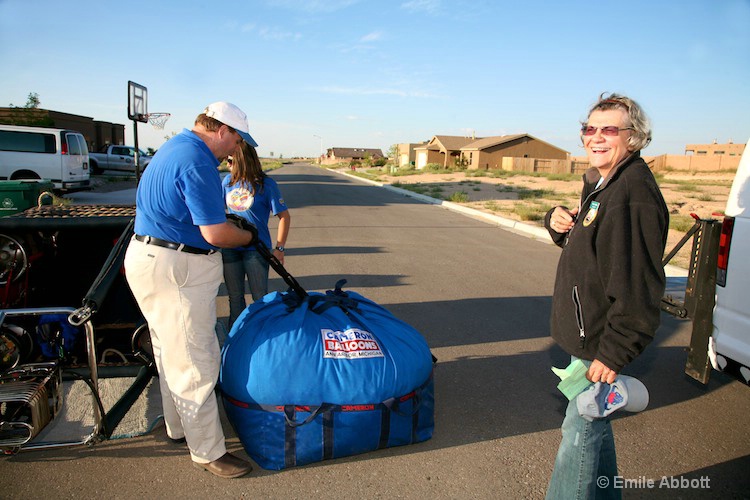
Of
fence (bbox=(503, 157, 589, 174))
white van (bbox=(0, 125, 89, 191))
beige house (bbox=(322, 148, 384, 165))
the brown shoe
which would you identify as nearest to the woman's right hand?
the brown shoe

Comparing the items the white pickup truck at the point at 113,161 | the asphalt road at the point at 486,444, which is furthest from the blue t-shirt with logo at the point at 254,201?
the white pickup truck at the point at 113,161

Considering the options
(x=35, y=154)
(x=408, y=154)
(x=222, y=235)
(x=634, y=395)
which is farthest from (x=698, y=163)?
(x=222, y=235)

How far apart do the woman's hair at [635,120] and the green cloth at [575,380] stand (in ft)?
3.28

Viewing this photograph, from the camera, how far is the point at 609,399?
A: 2146mm

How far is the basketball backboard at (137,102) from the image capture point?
5.95 meters

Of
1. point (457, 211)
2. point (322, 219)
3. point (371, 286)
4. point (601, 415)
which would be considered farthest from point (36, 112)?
point (601, 415)

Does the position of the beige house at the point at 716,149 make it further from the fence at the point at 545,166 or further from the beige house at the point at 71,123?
the beige house at the point at 71,123

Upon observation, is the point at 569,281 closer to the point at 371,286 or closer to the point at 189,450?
the point at 189,450

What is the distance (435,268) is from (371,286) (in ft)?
5.51

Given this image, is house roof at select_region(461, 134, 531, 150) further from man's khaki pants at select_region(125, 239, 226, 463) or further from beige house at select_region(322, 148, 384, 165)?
beige house at select_region(322, 148, 384, 165)

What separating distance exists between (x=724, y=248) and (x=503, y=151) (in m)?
58.9

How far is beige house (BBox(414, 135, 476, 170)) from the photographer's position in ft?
220

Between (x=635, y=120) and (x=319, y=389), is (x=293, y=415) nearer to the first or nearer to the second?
(x=319, y=389)

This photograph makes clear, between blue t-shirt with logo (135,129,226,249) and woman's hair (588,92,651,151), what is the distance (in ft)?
6.48
